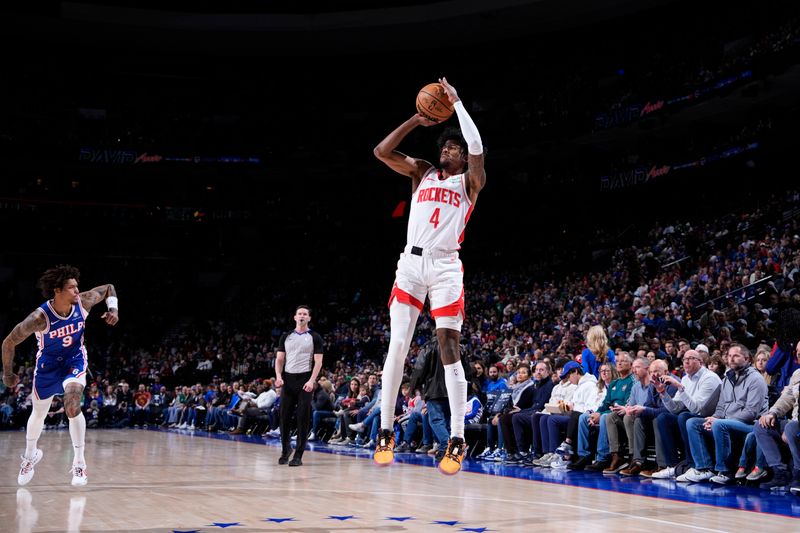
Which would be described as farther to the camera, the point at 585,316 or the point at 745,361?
the point at 585,316

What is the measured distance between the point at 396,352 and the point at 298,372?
4929 mm

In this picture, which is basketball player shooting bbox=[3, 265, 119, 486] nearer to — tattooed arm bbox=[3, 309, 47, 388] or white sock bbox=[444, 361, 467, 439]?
tattooed arm bbox=[3, 309, 47, 388]

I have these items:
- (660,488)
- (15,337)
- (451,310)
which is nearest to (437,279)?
(451,310)

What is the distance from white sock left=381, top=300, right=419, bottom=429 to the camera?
5.33 meters

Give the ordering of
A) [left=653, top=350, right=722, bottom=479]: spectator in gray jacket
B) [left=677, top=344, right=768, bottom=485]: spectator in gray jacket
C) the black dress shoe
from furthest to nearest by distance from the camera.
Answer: the black dress shoe, [left=653, top=350, right=722, bottom=479]: spectator in gray jacket, [left=677, top=344, right=768, bottom=485]: spectator in gray jacket

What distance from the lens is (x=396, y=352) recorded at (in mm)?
5363

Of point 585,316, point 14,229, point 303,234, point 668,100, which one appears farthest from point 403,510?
point 14,229

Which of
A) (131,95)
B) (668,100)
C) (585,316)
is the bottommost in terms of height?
(585,316)

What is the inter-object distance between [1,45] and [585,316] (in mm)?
28299

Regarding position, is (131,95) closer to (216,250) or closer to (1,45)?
(1,45)

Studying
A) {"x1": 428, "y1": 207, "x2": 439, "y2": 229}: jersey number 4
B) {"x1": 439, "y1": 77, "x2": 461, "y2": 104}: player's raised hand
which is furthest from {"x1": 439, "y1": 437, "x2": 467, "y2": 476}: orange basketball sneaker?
{"x1": 439, "y1": 77, "x2": 461, "y2": 104}: player's raised hand

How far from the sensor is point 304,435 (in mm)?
10000

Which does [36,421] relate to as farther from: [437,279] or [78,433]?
[437,279]

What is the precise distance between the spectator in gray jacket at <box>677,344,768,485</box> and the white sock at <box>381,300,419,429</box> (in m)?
4.03
